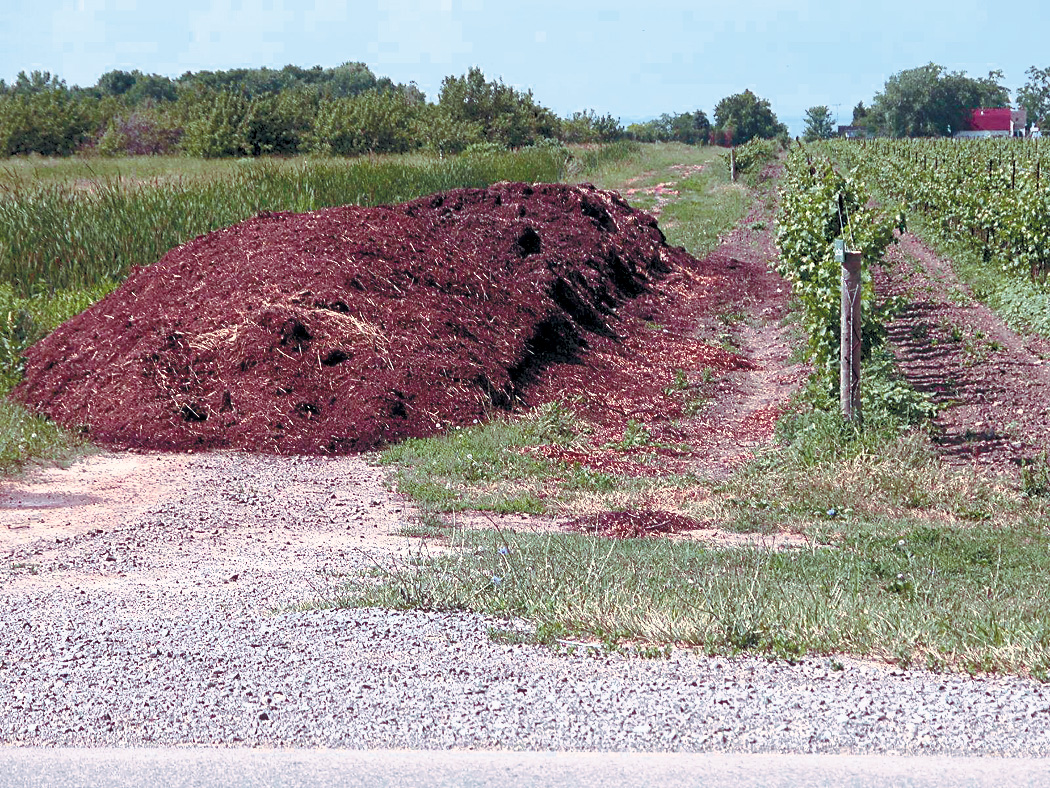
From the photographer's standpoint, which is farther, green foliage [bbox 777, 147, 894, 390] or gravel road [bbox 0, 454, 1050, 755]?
green foliage [bbox 777, 147, 894, 390]

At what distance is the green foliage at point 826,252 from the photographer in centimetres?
1090

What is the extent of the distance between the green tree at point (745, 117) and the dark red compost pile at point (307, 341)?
11278 centimetres

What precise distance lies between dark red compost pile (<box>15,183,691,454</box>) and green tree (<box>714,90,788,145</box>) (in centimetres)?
11278

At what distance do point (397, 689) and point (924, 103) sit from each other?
468 feet

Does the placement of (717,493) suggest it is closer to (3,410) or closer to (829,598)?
(829,598)

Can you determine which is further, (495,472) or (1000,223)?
(1000,223)

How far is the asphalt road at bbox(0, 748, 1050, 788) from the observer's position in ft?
11.1

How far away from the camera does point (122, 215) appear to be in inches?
681

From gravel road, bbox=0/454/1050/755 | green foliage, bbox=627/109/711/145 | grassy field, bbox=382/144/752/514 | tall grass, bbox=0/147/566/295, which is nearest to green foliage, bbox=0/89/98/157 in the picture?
tall grass, bbox=0/147/566/295

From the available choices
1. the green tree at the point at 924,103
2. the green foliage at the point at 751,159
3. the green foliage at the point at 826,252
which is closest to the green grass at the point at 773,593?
the green foliage at the point at 826,252

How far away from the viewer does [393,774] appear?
3.47m

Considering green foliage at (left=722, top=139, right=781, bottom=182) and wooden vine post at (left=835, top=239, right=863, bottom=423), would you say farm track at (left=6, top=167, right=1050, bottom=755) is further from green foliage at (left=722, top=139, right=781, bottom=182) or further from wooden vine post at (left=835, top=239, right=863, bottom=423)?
green foliage at (left=722, top=139, right=781, bottom=182)

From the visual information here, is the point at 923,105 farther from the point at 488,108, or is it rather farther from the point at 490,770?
the point at 490,770

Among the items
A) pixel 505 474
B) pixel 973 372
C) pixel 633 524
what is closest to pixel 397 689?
pixel 633 524
